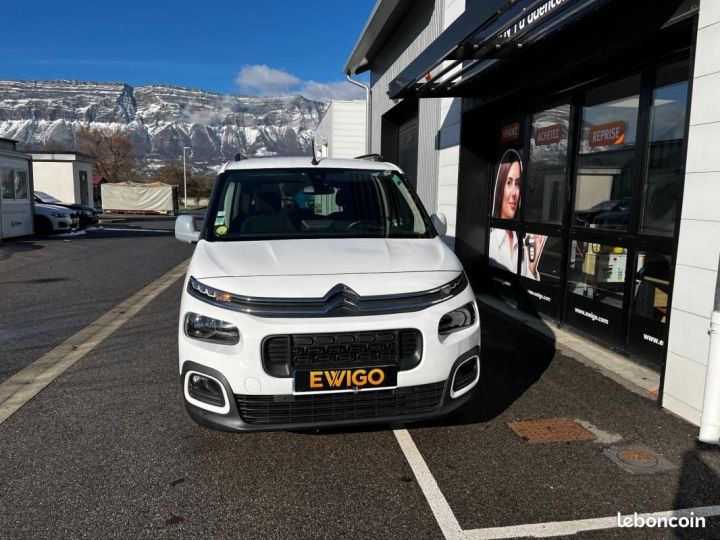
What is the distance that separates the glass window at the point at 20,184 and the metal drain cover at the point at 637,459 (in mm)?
19487

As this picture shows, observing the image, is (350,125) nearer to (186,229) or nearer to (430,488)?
(186,229)

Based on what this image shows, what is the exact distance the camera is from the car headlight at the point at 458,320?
120 inches

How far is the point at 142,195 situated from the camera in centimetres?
4578

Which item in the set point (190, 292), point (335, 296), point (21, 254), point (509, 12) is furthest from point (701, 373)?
point (21, 254)

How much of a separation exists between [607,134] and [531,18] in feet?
4.72

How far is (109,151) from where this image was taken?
6725cm

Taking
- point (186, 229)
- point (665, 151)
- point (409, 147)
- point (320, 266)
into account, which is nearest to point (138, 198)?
point (409, 147)

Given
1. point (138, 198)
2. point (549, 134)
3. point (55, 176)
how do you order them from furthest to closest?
point (138, 198)
point (55, 176)
point (549, 134)

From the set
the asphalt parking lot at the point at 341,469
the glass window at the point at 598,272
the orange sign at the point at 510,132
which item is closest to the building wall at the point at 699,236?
the asphalt parking lot at the point at 341,469

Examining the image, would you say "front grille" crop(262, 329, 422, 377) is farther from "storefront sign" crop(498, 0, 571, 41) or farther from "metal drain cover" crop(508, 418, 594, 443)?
"storefront sign" crop(498, 0, 571, 41)

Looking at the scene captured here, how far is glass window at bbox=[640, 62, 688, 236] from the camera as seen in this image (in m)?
4.46

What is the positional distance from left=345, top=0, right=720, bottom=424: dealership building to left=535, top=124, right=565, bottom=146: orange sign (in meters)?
0.02

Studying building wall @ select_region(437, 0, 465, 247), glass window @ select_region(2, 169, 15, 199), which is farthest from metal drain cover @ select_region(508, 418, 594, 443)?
glass window @ select_region(2, 169, 15, 199)

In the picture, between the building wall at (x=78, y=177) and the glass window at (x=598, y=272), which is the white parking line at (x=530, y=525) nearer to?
the glass window at (x=598, y=272)
